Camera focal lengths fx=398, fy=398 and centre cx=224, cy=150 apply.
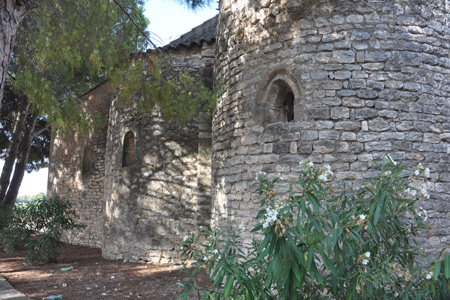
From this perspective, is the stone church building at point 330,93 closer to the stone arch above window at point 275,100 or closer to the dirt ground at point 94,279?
the stone arch above window at point 275,100

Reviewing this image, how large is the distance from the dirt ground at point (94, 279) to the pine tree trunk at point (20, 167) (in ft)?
16.0

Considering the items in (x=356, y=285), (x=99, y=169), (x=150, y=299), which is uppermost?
(x=99, y=169)

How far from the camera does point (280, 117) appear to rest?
17.0 feet

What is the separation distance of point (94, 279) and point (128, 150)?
10.6 feet

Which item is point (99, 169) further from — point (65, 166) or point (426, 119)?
point (426, 119)

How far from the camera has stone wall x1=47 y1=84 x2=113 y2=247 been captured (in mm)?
11820

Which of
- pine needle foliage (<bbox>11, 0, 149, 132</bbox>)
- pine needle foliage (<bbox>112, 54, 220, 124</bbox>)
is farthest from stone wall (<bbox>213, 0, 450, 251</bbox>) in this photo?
pine needle foliage (<bbox>11, 0, 149, 132</bbox>)

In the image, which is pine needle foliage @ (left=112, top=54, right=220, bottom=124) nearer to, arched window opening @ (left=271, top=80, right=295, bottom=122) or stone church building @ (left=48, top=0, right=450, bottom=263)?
stone church building @ (left=48, top=0, right=450, bottom=263)

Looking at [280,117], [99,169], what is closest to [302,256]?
[280,117]

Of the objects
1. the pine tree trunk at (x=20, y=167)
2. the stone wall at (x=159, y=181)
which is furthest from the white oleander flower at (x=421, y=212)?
the pine tree trunk at (x=20, y=167)

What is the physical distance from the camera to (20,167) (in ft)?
45.4

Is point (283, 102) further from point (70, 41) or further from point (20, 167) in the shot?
point (20, 167)

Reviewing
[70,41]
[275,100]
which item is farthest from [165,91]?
[275,100]

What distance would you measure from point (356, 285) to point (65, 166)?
1242cm
